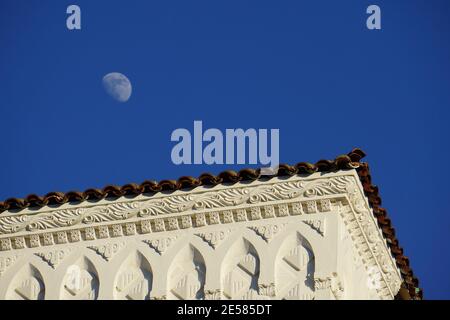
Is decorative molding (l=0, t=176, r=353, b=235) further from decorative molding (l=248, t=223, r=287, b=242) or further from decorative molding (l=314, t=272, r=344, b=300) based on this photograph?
decorative molding (l=314, t=272, r=344, b=300)

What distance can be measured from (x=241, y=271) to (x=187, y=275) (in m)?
0.73

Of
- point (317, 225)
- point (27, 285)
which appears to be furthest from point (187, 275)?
point (27, 285)

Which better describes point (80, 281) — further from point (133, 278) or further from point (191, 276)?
point (191, 276)

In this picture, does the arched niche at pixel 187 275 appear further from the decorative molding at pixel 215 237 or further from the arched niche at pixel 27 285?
the arched niche at pixel 27 285

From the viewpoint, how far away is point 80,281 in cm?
2630

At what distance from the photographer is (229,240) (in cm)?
2591

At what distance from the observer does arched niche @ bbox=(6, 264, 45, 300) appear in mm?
26453

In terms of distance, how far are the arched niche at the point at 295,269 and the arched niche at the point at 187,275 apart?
1041mm

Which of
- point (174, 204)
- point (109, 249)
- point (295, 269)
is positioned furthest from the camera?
point (109, 249)

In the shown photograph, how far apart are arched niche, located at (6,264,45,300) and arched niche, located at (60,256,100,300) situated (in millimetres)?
353

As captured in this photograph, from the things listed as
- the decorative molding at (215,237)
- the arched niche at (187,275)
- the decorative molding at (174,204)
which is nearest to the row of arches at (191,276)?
the arched niche at (187,275)

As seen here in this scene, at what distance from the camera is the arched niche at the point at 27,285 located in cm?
2645
